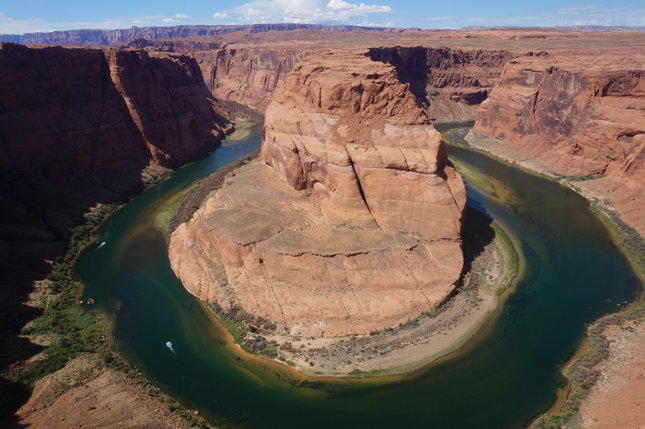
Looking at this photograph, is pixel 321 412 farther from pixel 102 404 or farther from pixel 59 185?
pixel 59 185

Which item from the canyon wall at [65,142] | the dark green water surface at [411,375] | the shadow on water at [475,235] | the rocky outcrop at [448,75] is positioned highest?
the rocky outcrop at [448,75]

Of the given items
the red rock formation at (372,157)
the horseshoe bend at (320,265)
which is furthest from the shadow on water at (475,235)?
the red rock formation at (372,157)

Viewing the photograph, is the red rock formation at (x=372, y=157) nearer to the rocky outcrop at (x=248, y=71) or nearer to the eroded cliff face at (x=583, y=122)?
the eroded cliff face at (x=583, y=122)

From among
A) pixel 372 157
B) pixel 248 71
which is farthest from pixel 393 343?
pixel 248 71

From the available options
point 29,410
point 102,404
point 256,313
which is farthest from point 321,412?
point 29,410

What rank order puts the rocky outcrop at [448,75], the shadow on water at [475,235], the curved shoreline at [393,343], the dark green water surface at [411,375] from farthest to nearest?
the rocky outcrop at [448,75] < the shadow on water at [475,235] < the curved shoreline at [393,343] < the dark green water surface at [411,375]

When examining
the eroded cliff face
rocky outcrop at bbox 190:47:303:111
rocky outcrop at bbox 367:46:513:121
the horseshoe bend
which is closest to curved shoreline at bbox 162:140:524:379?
the horseshoe bend
